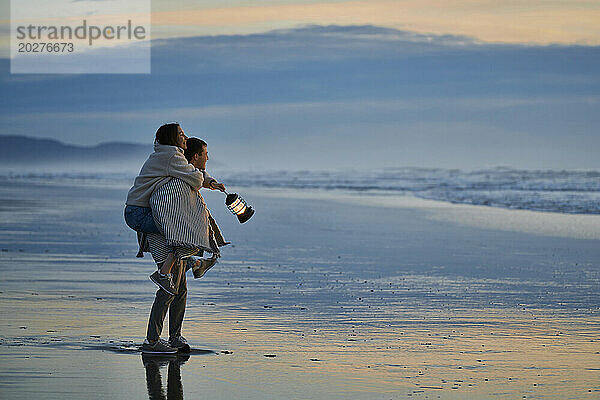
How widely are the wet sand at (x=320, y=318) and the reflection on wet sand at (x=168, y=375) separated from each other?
0.06 ft

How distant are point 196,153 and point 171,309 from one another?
117 cm

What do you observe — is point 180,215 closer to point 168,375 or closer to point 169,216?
point 169,216

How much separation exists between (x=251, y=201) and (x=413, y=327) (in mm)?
20095

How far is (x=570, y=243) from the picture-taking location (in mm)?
15703

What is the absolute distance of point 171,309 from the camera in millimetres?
7715

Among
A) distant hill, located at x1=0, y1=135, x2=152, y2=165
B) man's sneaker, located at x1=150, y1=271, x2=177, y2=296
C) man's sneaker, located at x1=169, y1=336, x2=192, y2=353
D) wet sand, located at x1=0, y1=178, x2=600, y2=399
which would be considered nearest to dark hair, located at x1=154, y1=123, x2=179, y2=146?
man's sneaker, located at x1=150, y1=271, x2=177, y2=296

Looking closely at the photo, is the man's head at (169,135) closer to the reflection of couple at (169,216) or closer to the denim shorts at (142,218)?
the reflection of couple at (169,216)

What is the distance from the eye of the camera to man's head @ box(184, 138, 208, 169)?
25.5 feet

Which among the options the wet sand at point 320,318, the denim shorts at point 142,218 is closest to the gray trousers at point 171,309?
the wet sand at point 320,318

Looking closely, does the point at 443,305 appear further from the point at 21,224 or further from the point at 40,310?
the point at 21,224

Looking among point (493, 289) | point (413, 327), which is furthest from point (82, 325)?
point (493, 289)

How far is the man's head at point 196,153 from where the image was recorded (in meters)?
7.78

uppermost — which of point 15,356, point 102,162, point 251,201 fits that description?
point 102,162

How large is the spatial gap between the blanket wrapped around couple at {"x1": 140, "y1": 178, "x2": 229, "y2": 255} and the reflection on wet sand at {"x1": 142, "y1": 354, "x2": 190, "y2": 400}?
81 centimetres
